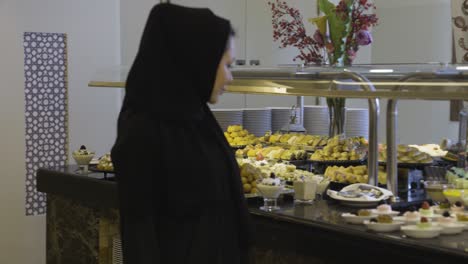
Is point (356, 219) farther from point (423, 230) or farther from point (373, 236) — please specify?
point (423, 230)

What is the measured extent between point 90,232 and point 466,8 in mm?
3148

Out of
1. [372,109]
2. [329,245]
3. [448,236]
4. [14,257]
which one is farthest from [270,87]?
[14,257]

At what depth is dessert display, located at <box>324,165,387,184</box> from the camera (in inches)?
154

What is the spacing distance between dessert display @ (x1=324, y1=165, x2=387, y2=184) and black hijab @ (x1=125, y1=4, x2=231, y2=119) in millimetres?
1634

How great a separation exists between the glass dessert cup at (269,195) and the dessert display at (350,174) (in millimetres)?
485

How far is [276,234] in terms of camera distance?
3.39 meters

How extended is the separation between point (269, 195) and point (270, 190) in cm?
4

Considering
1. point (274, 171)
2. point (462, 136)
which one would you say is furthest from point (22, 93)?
point (462, 136)

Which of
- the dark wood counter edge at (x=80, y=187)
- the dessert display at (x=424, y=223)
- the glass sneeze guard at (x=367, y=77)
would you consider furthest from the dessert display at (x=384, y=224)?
the dark wood counter edge at (x=80, y=187)

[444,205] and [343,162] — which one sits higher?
[343,162]

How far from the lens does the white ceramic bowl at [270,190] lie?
3510mm

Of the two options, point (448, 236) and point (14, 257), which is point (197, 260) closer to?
point (448, 236)

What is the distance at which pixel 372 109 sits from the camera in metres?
3.66

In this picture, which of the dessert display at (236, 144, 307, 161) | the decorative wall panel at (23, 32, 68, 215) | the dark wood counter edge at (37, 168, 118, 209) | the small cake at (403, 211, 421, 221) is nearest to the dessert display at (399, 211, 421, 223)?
the small cake at (403, 211, 421, 221)
